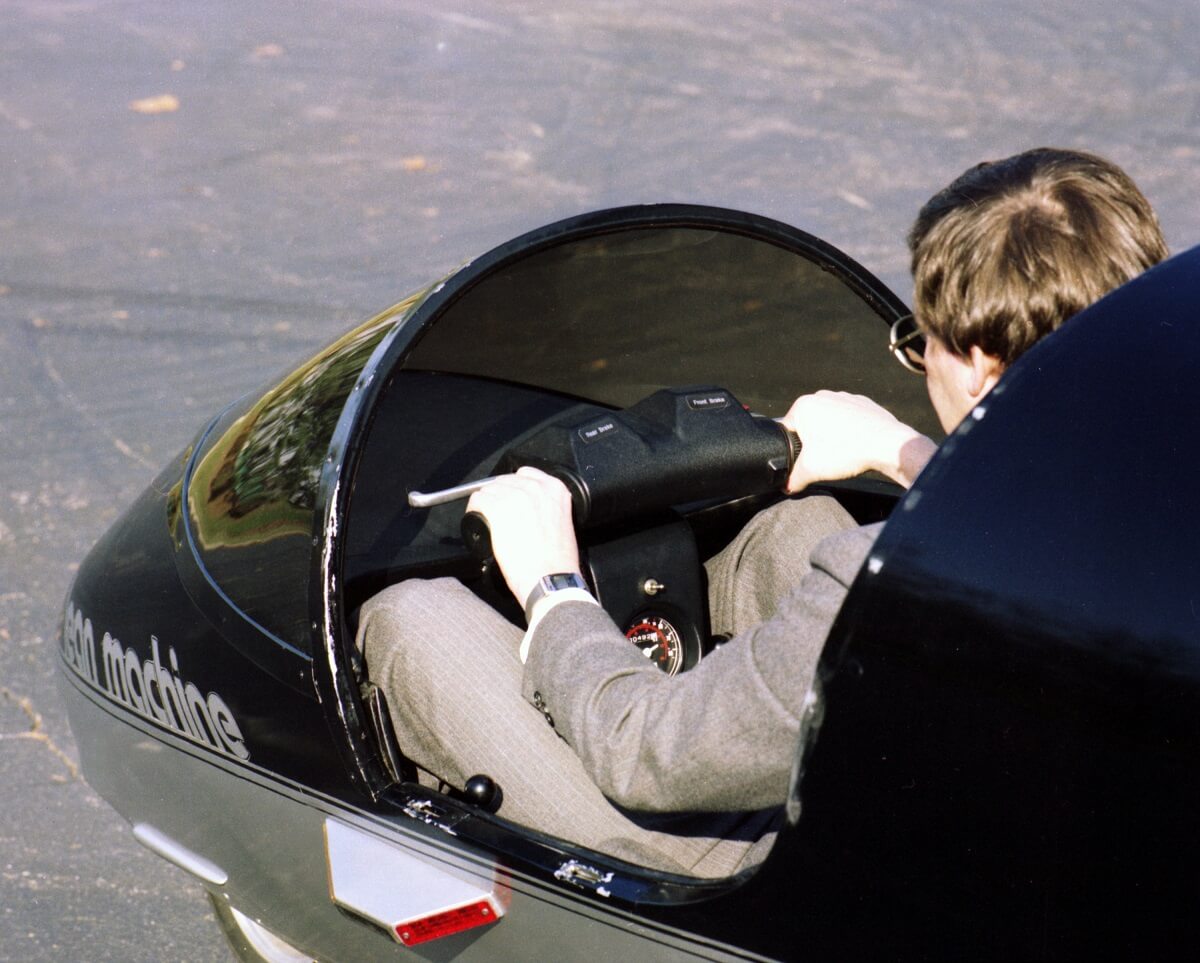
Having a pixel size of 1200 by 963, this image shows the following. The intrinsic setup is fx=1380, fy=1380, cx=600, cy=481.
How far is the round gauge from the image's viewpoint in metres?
2.35

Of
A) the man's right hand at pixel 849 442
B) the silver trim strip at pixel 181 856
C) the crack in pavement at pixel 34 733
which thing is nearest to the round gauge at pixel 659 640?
the man's right hand at pixel 849 442

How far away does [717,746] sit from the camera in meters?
1.54

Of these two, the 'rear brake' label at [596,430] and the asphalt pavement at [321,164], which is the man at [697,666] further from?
the asphalt pavement at [321,164]

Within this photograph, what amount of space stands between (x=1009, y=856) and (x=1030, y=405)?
43 cm

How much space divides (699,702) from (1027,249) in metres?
0.69

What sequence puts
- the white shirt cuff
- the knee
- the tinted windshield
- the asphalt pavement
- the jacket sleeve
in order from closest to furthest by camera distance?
the jacket sleeve < the white shirt cuff < the knee < the tinted windshield < the asphalt pavement

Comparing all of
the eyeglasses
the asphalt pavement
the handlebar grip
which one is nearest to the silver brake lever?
the handlebar grip

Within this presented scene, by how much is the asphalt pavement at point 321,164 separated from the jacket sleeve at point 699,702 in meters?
1.42

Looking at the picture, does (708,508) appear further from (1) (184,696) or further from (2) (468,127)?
(2) (468,127)

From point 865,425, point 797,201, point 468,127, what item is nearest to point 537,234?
point 865,425

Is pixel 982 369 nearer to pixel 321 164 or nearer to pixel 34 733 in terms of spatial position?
pixel 34 733

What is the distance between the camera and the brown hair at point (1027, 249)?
5.50ft

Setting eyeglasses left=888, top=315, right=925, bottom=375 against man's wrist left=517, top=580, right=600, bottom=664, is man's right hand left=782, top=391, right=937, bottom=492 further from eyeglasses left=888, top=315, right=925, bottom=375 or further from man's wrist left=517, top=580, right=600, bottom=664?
man's wrist left=517, top=580, right=600, bottom=664

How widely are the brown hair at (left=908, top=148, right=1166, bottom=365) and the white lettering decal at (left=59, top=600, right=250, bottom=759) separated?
3.82 feet
